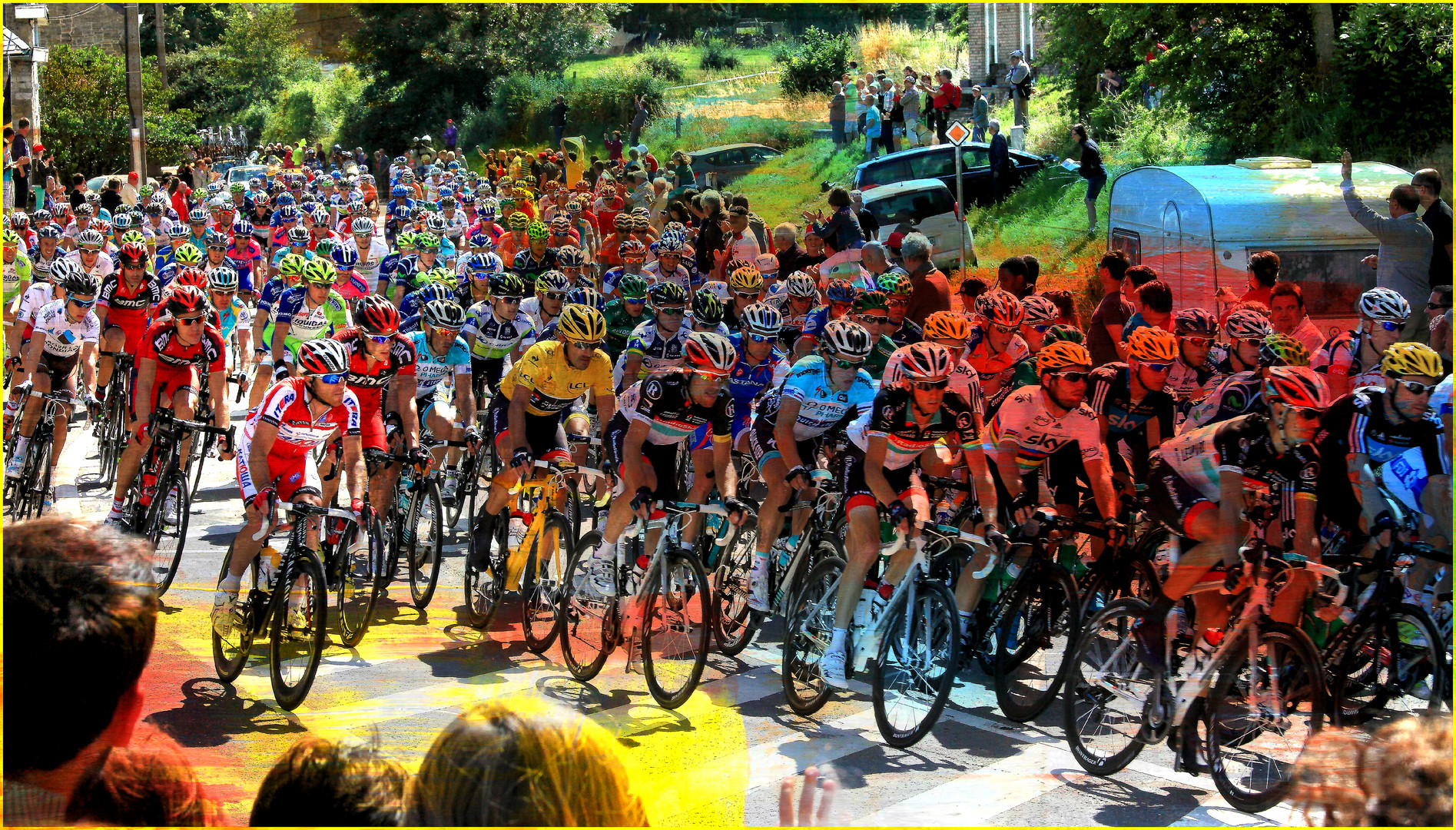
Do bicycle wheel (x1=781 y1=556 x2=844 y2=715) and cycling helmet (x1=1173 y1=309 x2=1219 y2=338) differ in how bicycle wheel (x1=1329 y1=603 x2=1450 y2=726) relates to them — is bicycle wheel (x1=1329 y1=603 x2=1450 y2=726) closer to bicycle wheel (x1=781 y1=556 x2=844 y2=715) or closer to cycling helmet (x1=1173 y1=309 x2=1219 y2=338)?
bicycle wheel (x1=781 y1=556 x2=844 y2=715)

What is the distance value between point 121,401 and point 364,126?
5366 cm

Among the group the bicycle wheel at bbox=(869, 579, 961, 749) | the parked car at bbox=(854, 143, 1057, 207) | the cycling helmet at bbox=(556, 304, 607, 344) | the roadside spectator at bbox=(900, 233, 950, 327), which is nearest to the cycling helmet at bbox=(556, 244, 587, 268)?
the roadside spectator at bbox=(900, 233, 950, 327)

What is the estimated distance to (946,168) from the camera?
23359 millimetres

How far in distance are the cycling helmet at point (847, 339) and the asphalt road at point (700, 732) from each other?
6.11 ft

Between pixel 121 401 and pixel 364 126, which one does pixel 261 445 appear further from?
pixel 364 126

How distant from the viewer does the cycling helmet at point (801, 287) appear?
11.1 metres

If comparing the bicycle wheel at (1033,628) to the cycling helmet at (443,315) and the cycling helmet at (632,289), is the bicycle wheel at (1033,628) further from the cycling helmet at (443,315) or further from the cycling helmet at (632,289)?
the cycling helmet at (632,289)

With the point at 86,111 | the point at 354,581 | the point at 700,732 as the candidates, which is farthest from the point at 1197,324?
the point at 86,111

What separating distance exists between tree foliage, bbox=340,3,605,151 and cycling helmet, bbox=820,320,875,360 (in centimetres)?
5146

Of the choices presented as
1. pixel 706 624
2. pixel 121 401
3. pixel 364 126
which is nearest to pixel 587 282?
pixel 121 401

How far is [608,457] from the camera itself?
8.44m

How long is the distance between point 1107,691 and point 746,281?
557 centimetres

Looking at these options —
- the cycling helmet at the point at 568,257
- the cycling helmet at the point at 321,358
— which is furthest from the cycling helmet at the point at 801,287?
the cycling helmet at the point at 321,358

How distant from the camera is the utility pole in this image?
133 ft
